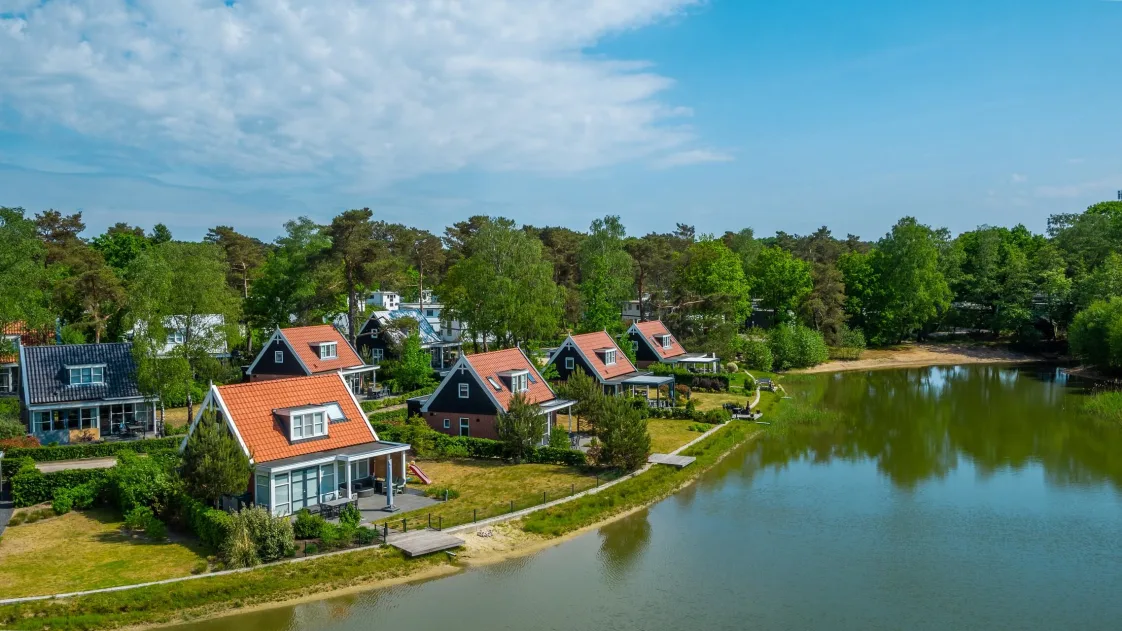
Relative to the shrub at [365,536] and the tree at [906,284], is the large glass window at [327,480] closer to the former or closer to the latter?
the shrub at [365,536]

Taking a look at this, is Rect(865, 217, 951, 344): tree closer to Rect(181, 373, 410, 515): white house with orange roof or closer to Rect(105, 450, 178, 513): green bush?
Rect(181, 373, 410, 515): white house with orange roof

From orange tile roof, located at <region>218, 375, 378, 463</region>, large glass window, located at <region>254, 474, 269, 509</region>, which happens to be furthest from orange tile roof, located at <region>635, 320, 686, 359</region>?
large glass window, located at <region>254, 474, 269, 509</region>

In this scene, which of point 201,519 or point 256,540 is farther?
point 201,519

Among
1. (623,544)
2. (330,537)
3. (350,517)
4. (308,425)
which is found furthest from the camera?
(308,425)

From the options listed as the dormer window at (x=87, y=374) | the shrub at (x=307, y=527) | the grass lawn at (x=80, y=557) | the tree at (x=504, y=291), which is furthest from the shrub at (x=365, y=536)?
the tree at (x=504, y=291)

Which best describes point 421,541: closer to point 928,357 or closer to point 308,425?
point 308,425

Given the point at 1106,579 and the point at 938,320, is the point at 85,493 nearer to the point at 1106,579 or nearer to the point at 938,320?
the point at 1106,579

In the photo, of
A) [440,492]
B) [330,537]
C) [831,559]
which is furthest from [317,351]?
[831,559]
